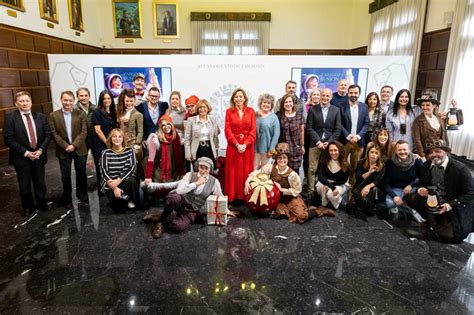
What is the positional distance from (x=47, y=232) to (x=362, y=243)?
118 inches

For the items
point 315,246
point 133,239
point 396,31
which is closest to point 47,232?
point 133,239

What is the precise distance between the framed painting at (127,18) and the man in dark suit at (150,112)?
803 cm

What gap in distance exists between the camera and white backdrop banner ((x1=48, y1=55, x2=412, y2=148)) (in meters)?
5.82

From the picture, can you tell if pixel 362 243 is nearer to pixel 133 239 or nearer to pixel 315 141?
pixel 315 141

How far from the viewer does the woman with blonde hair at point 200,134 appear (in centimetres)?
351

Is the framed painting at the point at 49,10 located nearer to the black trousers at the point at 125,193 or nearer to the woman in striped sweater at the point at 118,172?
the woman in striped sweater at the point at 118,172

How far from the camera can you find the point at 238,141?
3521 millimetres

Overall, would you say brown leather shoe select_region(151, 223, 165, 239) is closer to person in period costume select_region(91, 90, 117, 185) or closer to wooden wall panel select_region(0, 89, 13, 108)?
person in period costume select_region(91, 90, 117, 185)

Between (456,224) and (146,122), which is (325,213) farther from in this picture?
(146,122)

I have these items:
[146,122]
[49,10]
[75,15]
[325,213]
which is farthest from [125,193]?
[75,15]

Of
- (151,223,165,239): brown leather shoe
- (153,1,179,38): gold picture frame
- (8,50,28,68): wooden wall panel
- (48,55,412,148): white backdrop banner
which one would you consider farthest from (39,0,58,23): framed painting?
(151,223,165,239): brown leather shoe

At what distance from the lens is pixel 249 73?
5.91m

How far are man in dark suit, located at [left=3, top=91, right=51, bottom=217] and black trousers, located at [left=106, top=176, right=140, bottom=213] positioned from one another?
78cm

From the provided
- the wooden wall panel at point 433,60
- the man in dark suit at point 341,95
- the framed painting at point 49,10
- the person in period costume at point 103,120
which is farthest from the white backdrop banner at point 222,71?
the person in period costume at point 103,120
